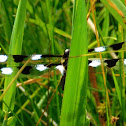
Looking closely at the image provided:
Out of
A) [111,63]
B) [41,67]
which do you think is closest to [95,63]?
[111,63]

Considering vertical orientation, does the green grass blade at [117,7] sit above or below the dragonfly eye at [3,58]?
above

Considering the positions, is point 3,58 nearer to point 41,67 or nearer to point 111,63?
point 41,67

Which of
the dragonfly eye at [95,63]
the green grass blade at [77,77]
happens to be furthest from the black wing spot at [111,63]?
the green grass blade at [77,77]

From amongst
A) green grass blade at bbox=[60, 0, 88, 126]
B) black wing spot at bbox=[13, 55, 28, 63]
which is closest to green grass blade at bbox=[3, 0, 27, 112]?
black wing spot at bbox=[13, 55, 28, 63]

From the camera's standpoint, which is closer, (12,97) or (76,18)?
(76,18)

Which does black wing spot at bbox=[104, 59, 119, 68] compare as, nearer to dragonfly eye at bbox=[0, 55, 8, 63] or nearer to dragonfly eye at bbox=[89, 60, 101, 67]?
dragonfly eye at bbox=[89, 60, 101, 67]

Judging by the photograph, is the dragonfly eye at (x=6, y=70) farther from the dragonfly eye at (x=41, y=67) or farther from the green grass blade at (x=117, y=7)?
the green grass blade at (x=117, y=7)

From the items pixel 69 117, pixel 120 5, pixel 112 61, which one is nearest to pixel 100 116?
pixel 112 61

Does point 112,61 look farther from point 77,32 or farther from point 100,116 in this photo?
point 100,116
